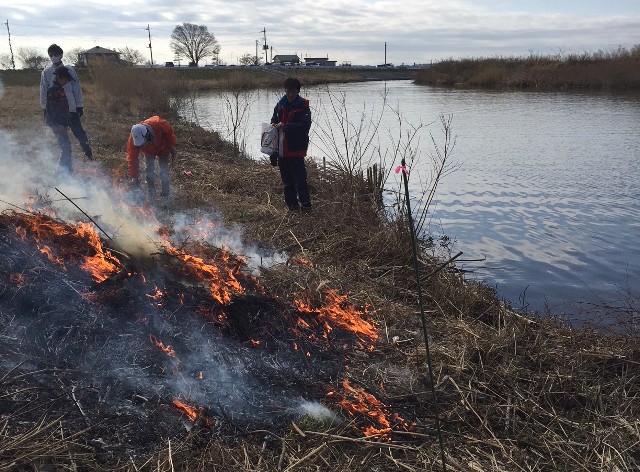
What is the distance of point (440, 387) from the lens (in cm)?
368

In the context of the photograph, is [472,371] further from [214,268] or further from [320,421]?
[214,268]

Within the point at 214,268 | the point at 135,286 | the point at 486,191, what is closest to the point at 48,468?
the point at 135,286

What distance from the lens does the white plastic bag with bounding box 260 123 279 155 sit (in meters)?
7.13

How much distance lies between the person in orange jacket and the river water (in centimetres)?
245

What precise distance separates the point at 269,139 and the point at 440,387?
455 centimetres

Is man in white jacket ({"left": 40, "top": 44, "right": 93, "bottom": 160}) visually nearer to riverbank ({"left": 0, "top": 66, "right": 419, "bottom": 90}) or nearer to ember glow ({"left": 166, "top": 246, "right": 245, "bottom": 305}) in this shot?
riverbank ({"left": 0, "top": 66, "right": 419, "bottom": 90})

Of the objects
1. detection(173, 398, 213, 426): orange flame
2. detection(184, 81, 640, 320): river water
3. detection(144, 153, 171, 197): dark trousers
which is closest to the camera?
detection(173, 398, 213, 426): orange flame

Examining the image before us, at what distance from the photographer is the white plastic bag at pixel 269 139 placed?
713 centimetres

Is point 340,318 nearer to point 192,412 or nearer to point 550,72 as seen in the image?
point 192,412

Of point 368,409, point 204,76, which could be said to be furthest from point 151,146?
point 204,76

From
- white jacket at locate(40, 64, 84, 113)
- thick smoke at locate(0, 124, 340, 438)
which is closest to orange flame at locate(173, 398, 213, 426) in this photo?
thick smoke at locate(0, 124, 340, 438)

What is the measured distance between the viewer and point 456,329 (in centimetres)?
459

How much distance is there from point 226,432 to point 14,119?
15.7 m

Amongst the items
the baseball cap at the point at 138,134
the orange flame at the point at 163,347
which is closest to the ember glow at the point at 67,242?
the orange flame at the point at 163,347
